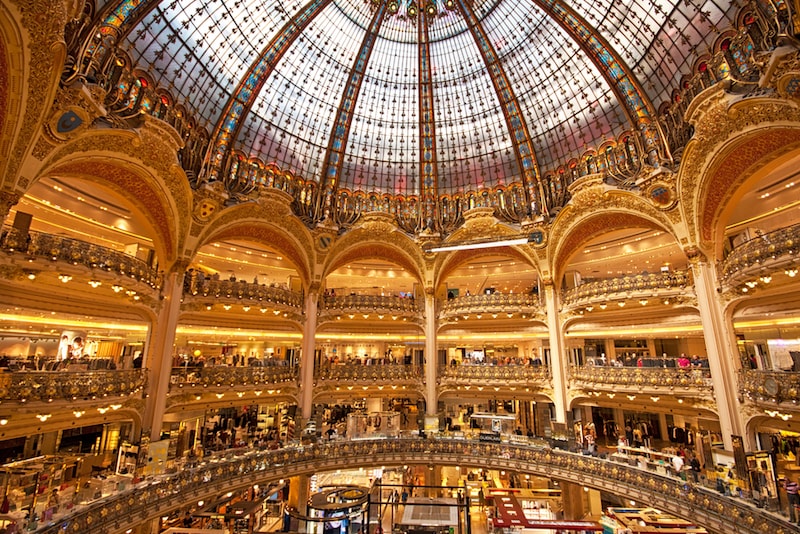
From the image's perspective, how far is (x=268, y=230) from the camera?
92.9 ft

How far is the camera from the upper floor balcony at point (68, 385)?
48.0ft

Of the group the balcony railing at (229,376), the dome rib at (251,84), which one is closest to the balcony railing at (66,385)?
the balcony railing at (229,376)

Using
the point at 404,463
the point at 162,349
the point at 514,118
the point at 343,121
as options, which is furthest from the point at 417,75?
the point at 404,463

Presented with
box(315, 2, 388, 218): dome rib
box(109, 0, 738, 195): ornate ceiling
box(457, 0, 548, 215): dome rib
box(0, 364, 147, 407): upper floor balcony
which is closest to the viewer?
box(0, 364, 147, 407): upper floor balcony

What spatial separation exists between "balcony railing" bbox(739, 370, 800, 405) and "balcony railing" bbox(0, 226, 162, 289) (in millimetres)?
28273

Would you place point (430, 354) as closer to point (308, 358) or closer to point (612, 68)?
point (308, 358)

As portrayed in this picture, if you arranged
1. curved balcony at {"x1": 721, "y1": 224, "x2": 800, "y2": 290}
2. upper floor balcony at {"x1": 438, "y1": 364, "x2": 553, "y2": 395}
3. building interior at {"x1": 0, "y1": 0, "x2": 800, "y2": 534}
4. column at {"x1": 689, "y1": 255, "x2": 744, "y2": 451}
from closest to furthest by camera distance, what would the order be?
1. curved balcony at {"x1": 721, "y1": 224, "x2": 800, "y2": 290}
2. building interior at {"x1": 0, "y1": 0, "x2": 800, "y2": 534}
3. column at {"x1": 689, "y1": 255, "x2": 744, "y2": 451}
4. upper floor balcony at {"x1": 438, "y1": 364, "x2": 553, "y2": 395}

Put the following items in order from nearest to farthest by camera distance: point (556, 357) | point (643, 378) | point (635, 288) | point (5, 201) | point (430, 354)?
point (5, 201), point (643, 378), point (635, 288), point (556, 357), point (430, 354)

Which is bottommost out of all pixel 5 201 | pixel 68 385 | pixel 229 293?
pixel 68 385

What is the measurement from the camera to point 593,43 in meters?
24.3

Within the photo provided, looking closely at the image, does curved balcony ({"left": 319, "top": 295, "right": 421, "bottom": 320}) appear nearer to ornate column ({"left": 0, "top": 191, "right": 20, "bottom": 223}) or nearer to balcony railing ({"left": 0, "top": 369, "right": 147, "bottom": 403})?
balcony railing ({"left": 0, "top": 369, "right": 147, "bottom": 403})

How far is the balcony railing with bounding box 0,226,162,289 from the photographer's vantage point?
15141 mm

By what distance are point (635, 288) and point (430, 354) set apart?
14.7 metres

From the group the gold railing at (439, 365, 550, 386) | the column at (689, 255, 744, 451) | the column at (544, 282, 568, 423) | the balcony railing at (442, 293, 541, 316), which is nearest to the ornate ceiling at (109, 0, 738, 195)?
the balcony railing at (442, 293, 541, 316)
